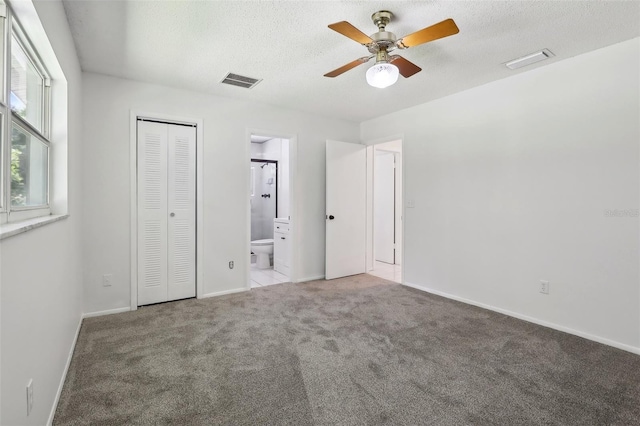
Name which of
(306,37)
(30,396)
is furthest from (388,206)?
(30,396)

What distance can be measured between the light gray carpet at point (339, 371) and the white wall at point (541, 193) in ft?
1.11

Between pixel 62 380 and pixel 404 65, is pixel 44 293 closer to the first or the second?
pixel 62 380

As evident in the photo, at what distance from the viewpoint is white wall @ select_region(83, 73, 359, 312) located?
3178 millimetres

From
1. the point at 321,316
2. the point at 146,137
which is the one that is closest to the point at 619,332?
the point at 321,316

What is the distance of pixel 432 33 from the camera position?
6.41 feet

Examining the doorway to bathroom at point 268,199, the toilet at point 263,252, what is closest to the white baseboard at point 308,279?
the doorway to bathroom at point 268,199

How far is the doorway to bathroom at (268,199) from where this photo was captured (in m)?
5.38

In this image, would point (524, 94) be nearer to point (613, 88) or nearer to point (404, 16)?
point (613, 88)

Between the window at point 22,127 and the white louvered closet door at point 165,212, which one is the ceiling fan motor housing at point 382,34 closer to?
the window at point 22,127

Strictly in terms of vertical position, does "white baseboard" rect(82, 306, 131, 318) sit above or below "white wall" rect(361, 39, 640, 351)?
below

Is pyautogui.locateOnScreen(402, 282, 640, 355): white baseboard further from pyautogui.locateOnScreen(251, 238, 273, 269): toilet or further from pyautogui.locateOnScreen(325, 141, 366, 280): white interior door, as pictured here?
pyautogui.locateOnScreen(251, 238, 273, 269): toilet

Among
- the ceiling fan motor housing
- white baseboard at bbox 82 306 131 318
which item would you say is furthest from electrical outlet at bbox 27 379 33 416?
the ceiling fan motor housing

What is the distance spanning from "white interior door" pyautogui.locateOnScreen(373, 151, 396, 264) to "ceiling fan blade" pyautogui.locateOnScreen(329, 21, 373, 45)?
13.2 feet

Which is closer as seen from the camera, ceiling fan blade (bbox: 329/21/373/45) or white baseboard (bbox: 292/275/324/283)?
ceiling fan blade (bbox: 329/21/373/45)
